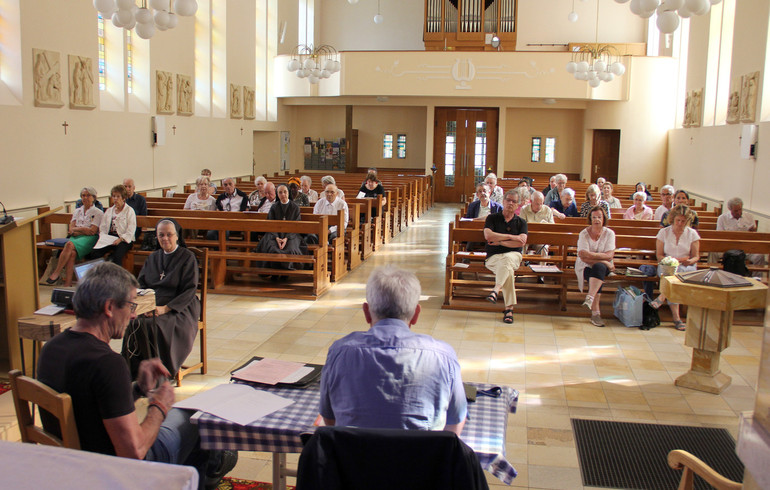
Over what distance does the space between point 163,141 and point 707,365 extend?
9947 mm

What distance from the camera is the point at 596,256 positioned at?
655cm

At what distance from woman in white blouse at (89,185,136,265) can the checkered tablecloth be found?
5.79m

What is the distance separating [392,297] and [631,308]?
15.3 ft

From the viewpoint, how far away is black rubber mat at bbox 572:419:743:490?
138 inches

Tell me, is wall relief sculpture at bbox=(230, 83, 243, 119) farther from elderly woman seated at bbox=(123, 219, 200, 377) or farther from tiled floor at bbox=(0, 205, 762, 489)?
elderly woman seated at bbox=(123, 219, 200, 377)

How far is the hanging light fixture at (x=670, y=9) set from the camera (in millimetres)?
6578

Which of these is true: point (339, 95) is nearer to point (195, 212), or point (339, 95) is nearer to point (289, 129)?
point (289, 129)

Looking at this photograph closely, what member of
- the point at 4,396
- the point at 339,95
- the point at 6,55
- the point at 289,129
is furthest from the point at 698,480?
the point at 289,129

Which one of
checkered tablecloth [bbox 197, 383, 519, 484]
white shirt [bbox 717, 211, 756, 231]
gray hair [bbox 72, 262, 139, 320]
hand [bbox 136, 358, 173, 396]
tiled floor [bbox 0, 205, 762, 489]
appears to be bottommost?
tiled floor [bbox 0, 205, 762, 489]

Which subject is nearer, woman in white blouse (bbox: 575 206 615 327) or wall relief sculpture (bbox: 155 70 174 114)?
woman in white blouse (bbox: 575 206 615 327)

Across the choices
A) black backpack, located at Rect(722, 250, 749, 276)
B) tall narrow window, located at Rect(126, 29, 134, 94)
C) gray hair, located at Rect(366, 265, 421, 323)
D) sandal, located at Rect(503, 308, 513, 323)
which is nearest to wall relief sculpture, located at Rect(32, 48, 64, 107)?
tall narrow window, located at Rect(126, 29, 134, 94)

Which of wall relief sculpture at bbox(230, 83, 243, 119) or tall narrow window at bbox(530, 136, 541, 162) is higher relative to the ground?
wall relief sculpture at bbox(230, 83, 243, 119)

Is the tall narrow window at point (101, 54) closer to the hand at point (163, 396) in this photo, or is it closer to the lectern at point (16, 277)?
the lectern at point (16, 277)

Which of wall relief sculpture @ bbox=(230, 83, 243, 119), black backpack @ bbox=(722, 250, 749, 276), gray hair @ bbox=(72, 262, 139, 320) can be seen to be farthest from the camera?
wall relief sculpture @ bbox=(230, 83, 243, 119)
